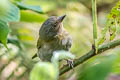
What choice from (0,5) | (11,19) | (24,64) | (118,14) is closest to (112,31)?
(118,14)

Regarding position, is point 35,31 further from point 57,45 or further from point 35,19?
point 35,19

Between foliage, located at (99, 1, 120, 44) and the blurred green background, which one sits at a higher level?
foliage, located at (99, 1, 120, 44)

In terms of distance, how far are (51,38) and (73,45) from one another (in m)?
0.84

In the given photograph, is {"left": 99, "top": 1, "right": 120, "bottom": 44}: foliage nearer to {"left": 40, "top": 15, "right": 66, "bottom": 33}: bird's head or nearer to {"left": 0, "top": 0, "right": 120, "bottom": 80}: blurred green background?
{"left": 0, "top": 0, "right": 120, "bottom": 80}: blurred green background

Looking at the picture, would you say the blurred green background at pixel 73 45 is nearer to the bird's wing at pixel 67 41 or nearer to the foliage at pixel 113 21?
the foliage at pixel 113 21

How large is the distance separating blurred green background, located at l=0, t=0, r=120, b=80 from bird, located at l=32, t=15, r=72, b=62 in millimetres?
107

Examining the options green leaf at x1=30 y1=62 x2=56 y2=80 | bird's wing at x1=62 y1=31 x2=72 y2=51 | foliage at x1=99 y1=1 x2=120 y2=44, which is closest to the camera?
green leaf at x1=30 y1=62 x2=56 y2=80

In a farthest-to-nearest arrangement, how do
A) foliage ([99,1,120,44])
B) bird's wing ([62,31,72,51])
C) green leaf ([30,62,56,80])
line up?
bird's wing ([62,31,72,51])
foliage ([99,1,120,44])
green leaf ([30,62,56,80])

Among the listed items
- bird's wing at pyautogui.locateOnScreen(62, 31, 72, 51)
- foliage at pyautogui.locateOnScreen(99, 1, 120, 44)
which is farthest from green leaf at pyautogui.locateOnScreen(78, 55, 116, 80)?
bird's wing at pyautogui.locateOnScreen(62, 31, 72, 51)

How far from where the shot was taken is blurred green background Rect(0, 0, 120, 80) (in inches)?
17.0

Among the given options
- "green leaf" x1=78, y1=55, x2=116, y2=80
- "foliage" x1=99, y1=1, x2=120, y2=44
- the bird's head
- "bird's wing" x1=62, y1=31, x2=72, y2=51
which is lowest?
"bird's wing" x1=62, y1=31, x2=72, y2=51

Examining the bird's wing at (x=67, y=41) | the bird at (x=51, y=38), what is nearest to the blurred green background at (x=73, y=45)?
the bird at (x=51, y=38)

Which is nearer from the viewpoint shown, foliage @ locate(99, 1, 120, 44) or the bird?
foliage @ locate(99, 1, 120, 44)

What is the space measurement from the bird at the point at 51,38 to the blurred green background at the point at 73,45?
107 millimetres
